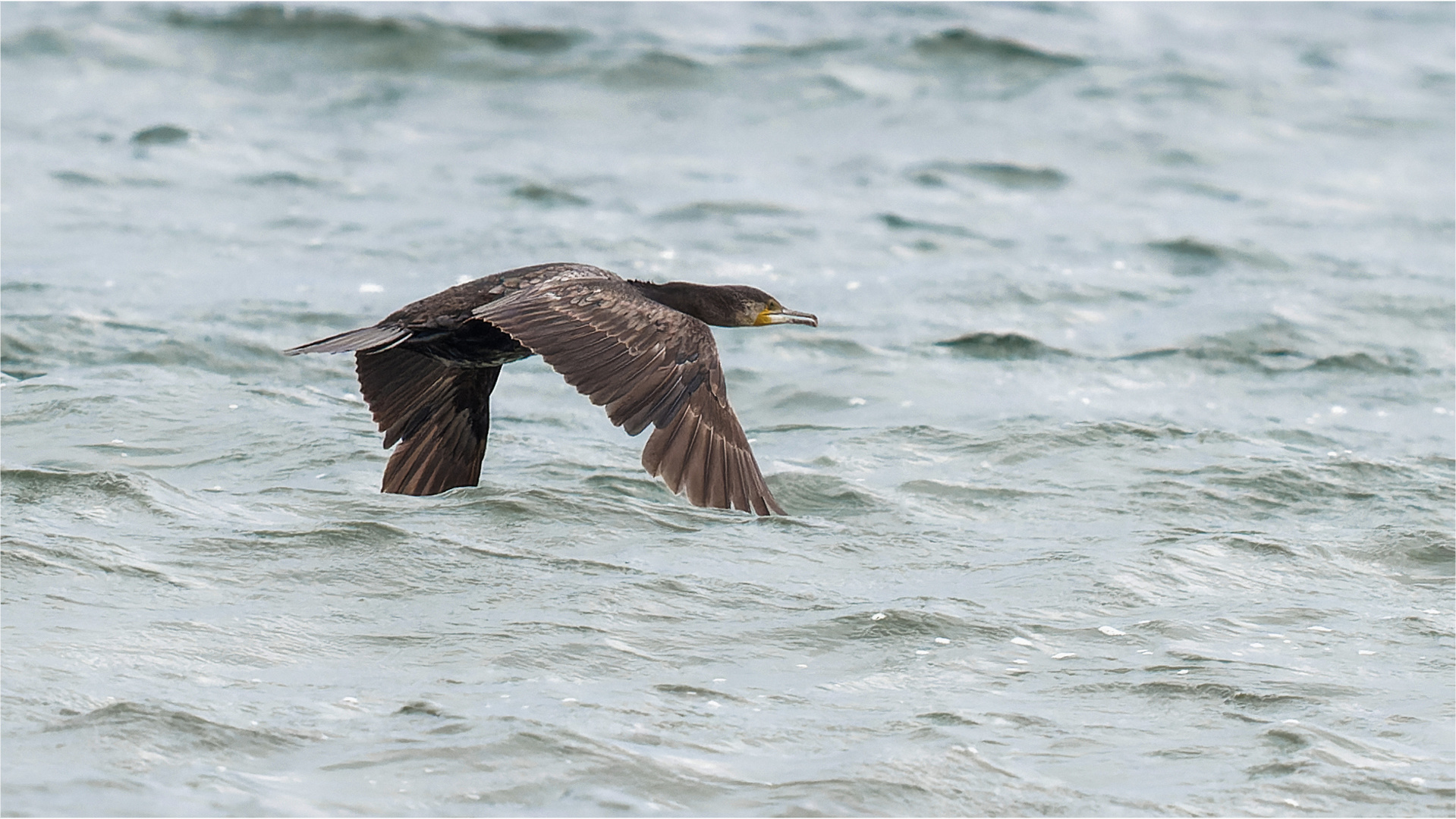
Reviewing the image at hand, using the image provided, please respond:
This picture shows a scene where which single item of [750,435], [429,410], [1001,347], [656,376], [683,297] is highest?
[683,297]

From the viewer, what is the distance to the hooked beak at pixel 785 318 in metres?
7.12

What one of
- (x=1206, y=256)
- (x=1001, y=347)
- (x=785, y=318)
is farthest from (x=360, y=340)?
(x=1206, y=256)

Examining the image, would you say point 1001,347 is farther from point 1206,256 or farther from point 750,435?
point 1206,256

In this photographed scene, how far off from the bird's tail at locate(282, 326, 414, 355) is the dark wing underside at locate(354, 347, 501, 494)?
59cm

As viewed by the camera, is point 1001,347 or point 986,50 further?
point 986,50

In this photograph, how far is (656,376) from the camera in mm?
6145

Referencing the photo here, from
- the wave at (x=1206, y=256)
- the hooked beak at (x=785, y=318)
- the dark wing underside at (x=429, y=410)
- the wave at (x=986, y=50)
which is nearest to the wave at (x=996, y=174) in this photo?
the wave at (x=1206, y=256)

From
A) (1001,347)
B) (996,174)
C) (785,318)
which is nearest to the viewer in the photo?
(785,318)

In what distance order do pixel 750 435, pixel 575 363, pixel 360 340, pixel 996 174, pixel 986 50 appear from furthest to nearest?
pixel 986 50
pixel 996 174
pixel 750 435
pixel 360 340
pixel 575 363

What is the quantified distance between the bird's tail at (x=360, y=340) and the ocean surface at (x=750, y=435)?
0.63m

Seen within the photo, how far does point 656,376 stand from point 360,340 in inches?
43.5

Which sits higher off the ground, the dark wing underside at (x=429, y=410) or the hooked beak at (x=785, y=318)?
the hooked beak at (x=785, y=318)

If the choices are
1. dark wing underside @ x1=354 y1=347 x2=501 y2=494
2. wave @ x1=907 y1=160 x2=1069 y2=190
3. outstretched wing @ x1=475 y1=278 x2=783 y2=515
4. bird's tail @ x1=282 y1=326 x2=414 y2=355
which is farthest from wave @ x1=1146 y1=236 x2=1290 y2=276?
bird's tail @ x1=282 y1=326 x2=414 y2=355

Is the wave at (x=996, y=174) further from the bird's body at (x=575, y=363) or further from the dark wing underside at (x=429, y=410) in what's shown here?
the dark wing underside at (x=429, y=410)
